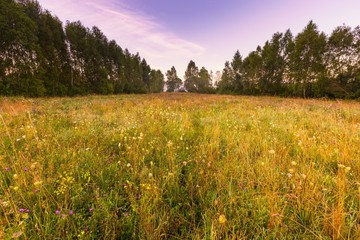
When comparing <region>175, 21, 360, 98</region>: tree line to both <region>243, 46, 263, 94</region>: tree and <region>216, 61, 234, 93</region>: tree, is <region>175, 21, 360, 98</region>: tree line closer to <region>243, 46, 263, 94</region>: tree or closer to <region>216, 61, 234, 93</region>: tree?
<region>243, 46, 263, 94</region>: tree

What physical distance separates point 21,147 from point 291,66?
122 ft

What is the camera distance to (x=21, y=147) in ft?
9.18

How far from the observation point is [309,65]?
25750mm

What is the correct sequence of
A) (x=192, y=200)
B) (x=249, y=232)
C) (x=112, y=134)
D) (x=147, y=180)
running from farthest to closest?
(x=112, y=134) → (x=147, y=180) → (x=192, y=200) → (x=249, y=232)

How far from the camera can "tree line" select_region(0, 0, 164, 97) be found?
16969mm

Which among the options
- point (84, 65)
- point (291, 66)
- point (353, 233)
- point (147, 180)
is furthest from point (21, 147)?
point (291, 66)

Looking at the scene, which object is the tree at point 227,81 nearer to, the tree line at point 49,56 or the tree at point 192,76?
the tree at point 192,76

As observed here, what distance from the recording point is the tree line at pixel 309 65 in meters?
22.2

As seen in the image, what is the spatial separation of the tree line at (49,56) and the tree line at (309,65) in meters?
37.1

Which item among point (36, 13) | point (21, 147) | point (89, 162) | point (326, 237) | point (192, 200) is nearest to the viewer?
point (326, 237)

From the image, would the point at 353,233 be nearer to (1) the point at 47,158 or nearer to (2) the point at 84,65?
(1) the point at 47,158

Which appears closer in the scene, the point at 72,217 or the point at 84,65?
the point at 72,217

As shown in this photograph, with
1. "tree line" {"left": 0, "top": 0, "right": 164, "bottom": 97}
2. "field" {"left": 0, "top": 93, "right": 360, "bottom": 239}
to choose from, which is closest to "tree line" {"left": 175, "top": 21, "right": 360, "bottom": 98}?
"field" {"left": 0, "top": 93, "right": 360, "bottom": 239}

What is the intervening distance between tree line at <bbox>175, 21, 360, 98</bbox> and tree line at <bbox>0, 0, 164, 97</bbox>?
3705cm
